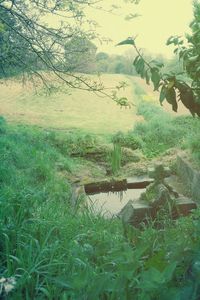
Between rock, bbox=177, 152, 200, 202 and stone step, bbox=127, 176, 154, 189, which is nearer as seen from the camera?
rock, bbox=177, 152, 200, 202

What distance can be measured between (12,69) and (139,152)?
13.7ft

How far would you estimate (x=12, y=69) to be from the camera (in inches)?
329

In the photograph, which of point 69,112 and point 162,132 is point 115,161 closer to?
point 162,132

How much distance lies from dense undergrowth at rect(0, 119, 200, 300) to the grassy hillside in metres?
8.40

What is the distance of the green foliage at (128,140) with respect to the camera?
38.7ft

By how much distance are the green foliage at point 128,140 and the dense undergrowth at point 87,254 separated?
560cm

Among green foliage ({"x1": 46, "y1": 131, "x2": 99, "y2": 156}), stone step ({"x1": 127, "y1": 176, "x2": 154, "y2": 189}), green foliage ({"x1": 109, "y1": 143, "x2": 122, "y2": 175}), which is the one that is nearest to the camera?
stone step ({"x1": 127, "y1": 176, "x2": 154, "y2": 189})

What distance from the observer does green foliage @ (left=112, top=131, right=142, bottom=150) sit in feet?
38.7

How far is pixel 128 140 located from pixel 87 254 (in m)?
9.05

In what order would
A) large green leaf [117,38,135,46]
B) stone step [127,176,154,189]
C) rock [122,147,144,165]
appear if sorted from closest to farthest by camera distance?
1. large green leaf [117,38,135,46]
2. stone step [127,176,154,189]
3. rock [122,147,144,165]

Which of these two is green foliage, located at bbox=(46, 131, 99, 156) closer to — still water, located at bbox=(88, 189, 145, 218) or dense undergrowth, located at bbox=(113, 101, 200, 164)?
dense undergrowth, located at bbox=(113, 101, 200, 164)

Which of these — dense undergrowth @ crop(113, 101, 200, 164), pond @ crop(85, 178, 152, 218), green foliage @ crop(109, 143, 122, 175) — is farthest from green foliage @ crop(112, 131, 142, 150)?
pond @ crop(85, 178, 152, 218)

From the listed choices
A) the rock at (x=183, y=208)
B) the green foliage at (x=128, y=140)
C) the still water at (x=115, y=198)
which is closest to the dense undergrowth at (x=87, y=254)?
the rock at (x=183, y=208)

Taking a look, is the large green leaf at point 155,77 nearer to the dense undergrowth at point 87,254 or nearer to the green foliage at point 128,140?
the dense undergrowth at point 87,254
